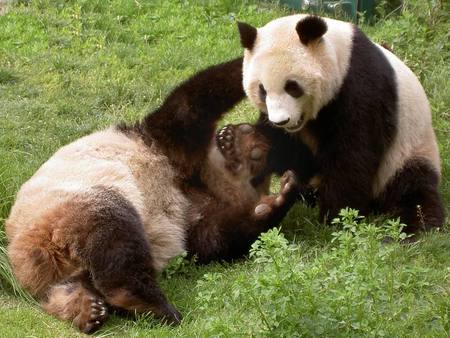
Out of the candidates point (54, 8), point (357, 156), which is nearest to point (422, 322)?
point (357, 156)

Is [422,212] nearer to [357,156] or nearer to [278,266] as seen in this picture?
[357,156]

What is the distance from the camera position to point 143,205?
6098 millimetres

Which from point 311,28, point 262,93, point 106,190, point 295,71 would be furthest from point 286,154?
point 106,190

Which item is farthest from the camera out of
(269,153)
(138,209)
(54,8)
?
(54,8)

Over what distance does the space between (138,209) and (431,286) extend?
2060 mm

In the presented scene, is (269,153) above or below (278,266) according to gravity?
below

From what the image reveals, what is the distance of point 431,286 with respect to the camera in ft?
16.4

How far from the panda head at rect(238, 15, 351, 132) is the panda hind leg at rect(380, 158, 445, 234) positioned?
912mm

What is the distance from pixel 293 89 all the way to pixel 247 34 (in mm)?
541

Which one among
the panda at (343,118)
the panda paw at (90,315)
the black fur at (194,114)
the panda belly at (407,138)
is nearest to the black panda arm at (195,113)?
the black fur at (194,114)

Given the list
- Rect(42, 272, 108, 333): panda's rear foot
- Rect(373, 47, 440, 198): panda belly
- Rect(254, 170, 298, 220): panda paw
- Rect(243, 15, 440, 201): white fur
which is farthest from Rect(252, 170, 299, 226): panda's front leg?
Rect(42, 272, 108, 333): panda's rear foot

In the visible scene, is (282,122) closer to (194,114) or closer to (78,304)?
(194,114)

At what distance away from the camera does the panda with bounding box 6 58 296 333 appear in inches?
215

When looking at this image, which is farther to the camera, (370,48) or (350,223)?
(370,48)
